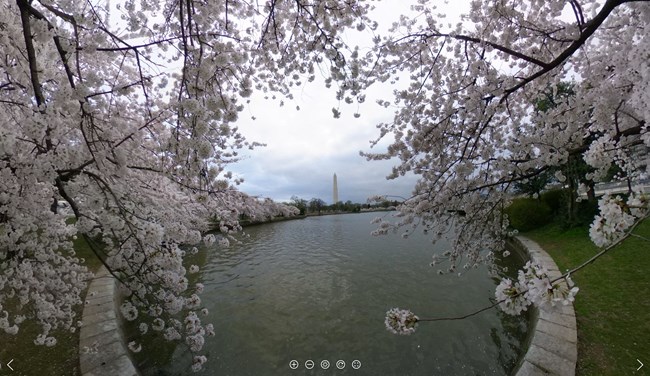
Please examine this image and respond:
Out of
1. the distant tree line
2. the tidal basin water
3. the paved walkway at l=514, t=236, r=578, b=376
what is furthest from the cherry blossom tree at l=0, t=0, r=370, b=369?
the distant tree line

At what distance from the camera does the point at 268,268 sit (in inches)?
460

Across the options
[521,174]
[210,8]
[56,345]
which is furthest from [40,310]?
[521,174]

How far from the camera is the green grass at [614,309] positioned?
3980 millimetres

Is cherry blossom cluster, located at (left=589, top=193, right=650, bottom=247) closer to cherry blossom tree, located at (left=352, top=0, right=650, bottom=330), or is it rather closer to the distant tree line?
cherry blossom tree, located at (left=352, top=0, right=650, bottom=330)

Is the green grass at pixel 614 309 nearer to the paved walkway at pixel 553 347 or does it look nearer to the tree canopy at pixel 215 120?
the paved walkway at pixel 553 347

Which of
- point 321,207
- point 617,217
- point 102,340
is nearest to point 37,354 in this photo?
point 102,340

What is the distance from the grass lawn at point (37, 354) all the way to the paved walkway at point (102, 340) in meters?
0.14

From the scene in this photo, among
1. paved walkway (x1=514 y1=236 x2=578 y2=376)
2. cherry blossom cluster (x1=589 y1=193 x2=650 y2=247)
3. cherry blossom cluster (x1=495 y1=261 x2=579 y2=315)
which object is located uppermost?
cherry blossom cluster (x1=589 y1=193 x2=650 y2=247)

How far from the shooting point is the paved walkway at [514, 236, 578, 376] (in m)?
3.79

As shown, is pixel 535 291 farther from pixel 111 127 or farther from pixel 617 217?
pixel 111 127

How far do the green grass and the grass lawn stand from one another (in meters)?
7.15

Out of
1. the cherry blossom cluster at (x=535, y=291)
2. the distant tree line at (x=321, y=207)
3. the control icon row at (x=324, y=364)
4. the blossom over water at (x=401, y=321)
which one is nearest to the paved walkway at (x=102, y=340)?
the control icon row at (x=324, y=364)

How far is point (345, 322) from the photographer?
267 inches

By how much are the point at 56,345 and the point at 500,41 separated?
30.3ft
